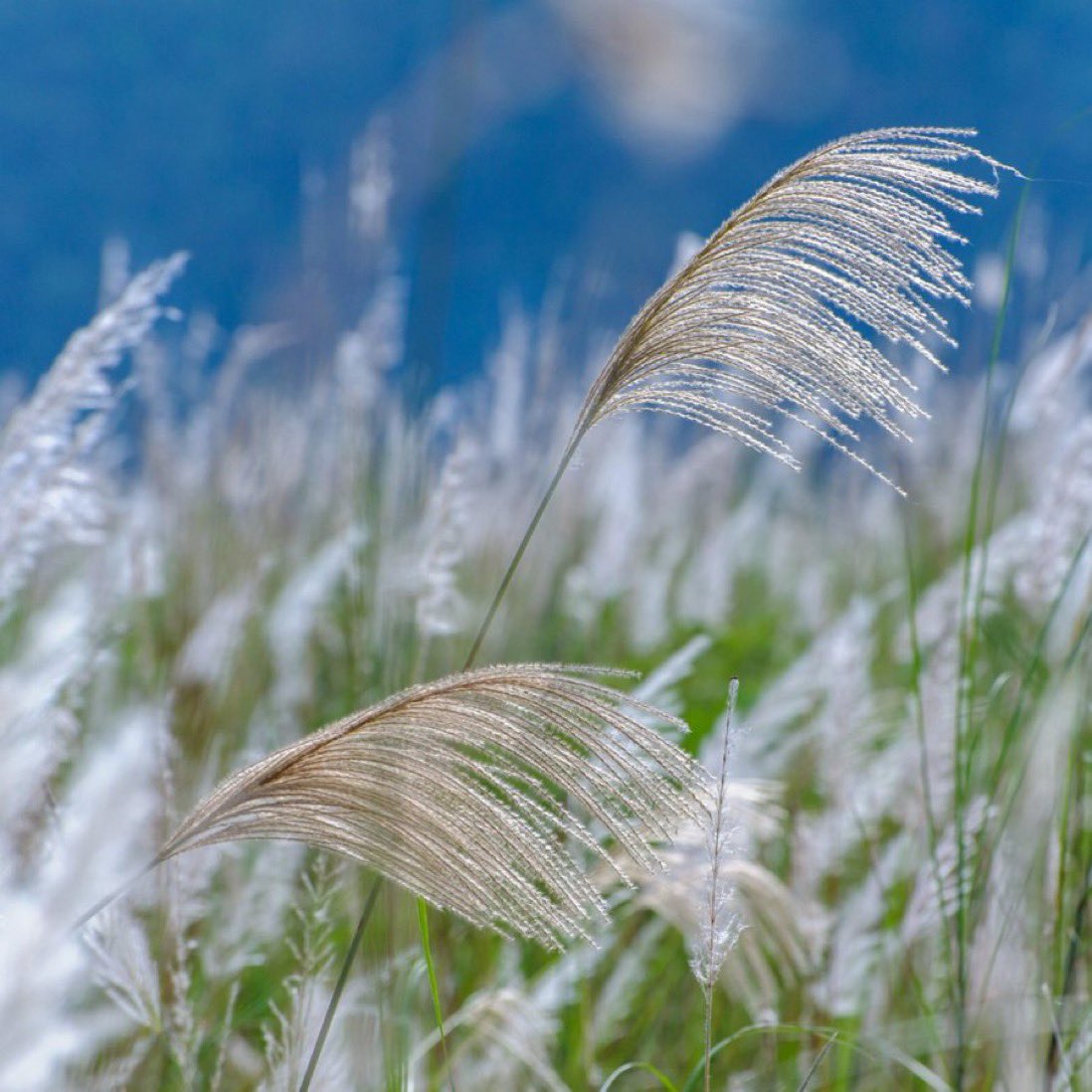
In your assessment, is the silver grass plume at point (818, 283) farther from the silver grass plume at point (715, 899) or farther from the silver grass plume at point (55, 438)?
the silver grass plume at point (55, 438)

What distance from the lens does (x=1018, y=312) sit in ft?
8.66

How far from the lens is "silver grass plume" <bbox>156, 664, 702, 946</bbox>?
0.64 m

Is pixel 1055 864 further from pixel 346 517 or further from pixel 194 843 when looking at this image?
pixel 346 517

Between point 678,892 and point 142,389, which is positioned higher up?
point 142,389

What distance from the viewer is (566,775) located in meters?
0.67

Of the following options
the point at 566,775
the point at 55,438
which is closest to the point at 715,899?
the point at 566,775

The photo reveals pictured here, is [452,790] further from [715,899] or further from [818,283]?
[818,283]

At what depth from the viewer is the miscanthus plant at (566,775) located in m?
0.66

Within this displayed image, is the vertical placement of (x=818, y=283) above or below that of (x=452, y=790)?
above

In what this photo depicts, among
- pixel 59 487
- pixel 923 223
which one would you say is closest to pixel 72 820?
pixel 59 487

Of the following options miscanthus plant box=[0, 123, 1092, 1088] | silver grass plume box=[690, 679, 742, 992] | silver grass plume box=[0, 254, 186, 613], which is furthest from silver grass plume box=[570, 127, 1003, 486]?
silver grass plume box=[0, 254, 186, 613]

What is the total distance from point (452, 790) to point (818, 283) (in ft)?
1.20

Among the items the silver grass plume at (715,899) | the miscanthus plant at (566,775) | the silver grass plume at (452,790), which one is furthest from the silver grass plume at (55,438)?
the silver grass plume at (715,899)

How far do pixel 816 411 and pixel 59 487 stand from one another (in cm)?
63
